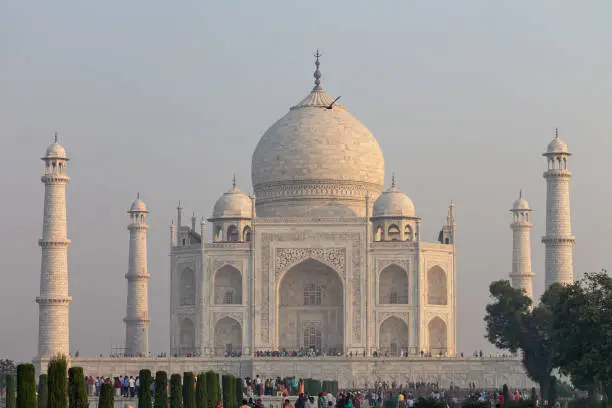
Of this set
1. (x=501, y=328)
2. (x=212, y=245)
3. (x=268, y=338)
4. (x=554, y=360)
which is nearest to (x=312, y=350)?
(x=268, y=338)

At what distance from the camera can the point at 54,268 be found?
156 ft

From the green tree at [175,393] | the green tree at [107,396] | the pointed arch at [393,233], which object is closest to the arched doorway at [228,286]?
the pointed arch at [393,233]

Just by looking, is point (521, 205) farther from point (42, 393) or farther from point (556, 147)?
point (42, 393)

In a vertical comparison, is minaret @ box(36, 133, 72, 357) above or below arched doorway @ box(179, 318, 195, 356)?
above

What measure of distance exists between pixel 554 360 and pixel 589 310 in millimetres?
2043

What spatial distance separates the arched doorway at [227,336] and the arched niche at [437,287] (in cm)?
671

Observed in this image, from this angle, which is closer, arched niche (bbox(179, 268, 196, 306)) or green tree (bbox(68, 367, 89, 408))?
green tree (bbox(68, 367, 89, 408))

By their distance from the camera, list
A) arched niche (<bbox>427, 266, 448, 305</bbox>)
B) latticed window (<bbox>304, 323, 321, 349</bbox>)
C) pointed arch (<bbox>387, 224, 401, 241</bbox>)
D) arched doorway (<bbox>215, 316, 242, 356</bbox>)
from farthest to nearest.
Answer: pointed arch (<bbox>387, 224, 401, 241</bbox>) < arched niche (<bbox>427, 266, 448, 305</bbox>) < latticed window (<bbox>304, 323, 321, 349</bbox>) < arched doorway (<bbox>215, 316, 242, 356</bbox>)

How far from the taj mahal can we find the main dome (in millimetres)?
49

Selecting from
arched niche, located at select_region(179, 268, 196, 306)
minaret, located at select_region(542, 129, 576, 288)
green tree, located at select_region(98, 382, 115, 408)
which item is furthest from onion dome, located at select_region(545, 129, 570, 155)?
green tree, located at select_region(98, 382, 115, 408)

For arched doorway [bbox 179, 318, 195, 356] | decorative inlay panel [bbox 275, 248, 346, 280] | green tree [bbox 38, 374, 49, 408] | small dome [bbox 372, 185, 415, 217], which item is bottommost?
green tree [bbox 38, 374, 49, 408]

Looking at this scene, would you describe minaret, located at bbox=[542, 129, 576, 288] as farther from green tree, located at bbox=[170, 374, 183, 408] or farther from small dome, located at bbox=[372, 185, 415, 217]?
green tree, located at bbox=[170, 374, 183, 408]

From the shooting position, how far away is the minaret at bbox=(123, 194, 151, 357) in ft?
178

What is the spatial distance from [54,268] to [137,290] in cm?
722
